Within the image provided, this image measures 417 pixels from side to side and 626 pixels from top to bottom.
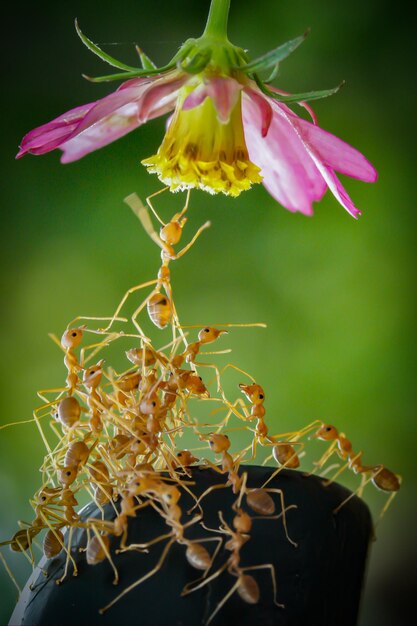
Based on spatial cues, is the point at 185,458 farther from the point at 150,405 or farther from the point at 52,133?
the point at 52,133

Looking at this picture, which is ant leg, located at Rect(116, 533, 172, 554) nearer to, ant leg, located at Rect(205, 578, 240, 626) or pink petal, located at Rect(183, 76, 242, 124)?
ant leg, located at Rect(205, 578, 240, 626)

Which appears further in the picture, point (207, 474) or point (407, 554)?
point (407, 554)

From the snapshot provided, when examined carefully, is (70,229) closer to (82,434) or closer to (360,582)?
(82,434)

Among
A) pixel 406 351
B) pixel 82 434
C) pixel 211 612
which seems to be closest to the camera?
pixel 211 612

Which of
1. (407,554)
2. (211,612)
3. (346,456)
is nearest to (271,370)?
(407,554)

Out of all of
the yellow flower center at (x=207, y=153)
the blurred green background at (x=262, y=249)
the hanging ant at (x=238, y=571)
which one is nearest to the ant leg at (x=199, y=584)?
the hanging ant at (x=238, y=571)

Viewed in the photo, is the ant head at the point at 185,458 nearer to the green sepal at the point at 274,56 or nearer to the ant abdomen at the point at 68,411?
the ant abdomen at the point at 68,411
